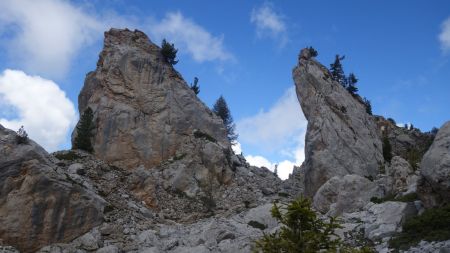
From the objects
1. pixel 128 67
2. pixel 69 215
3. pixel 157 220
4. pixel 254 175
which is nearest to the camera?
pixel 69 215

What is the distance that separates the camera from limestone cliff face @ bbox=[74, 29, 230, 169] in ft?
186

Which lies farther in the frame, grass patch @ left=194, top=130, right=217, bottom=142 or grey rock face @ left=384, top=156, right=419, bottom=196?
grass patch @ left=194, top=130, right=217, bottom=142

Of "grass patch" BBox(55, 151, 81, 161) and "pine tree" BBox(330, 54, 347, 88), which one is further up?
"pine tree" BBox(330, 54, 347, 88)

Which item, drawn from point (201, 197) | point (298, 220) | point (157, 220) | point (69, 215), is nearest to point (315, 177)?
point (201, 197)

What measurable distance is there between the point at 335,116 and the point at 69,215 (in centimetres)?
3573

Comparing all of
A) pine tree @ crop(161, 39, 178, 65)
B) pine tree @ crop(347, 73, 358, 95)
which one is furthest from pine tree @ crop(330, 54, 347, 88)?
pine tree @ crop(161, 39, 178, 65)

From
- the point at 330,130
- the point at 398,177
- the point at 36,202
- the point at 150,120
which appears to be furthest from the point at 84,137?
the point at 398,177

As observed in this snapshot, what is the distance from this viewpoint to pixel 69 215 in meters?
34.7

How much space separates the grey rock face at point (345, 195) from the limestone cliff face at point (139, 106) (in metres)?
20.6

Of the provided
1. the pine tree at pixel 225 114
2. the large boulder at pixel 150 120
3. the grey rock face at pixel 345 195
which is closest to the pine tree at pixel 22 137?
the large boulder at pixel 150 120

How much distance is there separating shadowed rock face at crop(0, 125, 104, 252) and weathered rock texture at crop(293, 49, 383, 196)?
2671cm

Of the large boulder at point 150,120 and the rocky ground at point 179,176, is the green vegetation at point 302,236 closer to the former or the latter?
the rocky ground at point 179,176

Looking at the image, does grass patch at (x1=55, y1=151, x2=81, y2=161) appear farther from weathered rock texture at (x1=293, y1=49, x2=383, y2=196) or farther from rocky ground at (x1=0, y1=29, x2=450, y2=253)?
weathered rock texture at (x1=293, y1=49, x2=383, y2=196)

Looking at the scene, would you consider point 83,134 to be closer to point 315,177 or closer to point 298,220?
point 315,177
